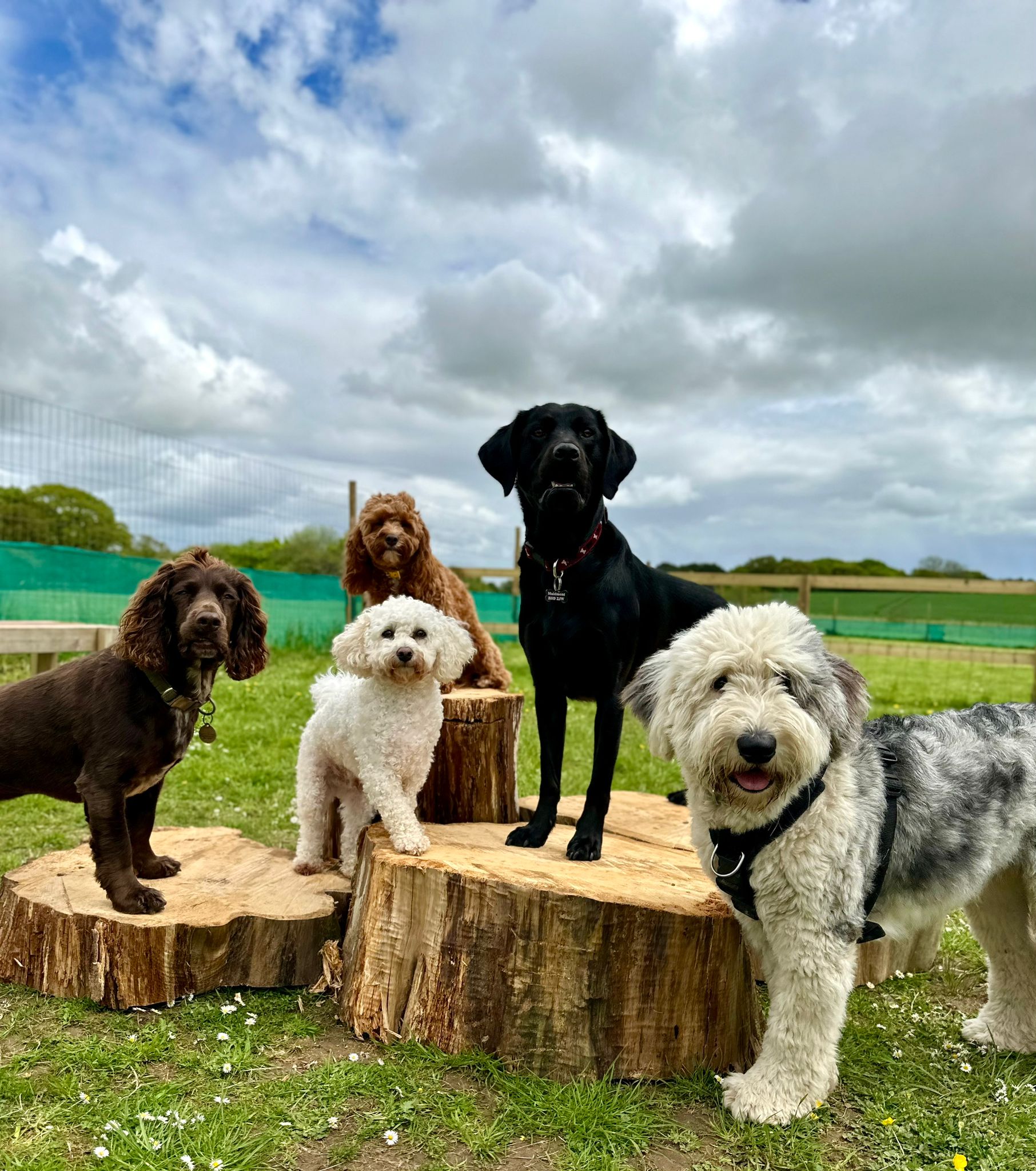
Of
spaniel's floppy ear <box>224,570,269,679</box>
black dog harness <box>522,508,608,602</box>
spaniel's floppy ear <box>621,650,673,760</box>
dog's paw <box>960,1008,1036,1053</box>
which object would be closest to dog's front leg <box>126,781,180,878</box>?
spaniel's floppy ear <box>224,570,269,679</box>

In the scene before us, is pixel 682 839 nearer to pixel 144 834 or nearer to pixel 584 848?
pixel 584 848

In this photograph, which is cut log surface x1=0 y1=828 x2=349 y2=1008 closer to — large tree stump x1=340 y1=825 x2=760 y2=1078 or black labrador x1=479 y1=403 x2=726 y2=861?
large tree stump x1=340 y1=825 x2=760 y2=1078

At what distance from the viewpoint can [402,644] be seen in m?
3.78

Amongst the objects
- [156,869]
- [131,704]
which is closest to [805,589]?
[156,869]

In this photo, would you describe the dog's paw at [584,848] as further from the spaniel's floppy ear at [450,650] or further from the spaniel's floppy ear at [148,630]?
the spaniel's floppy ear at [148,630]

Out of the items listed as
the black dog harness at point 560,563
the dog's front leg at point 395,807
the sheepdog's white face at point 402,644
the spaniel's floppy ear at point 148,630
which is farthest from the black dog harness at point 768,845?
the spaniel's floppy ear at point 148,630

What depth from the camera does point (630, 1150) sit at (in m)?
2.99

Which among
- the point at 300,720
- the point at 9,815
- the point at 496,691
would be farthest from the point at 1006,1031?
the point at 300,720

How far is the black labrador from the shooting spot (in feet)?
12.3

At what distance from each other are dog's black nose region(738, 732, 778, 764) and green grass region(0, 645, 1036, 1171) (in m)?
1.41

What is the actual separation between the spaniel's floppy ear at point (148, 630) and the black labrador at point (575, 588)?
5.05ft

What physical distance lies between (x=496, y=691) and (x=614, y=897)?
2131mm

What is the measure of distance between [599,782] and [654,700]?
0.87 metres

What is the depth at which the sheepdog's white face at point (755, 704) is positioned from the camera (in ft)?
9.20
